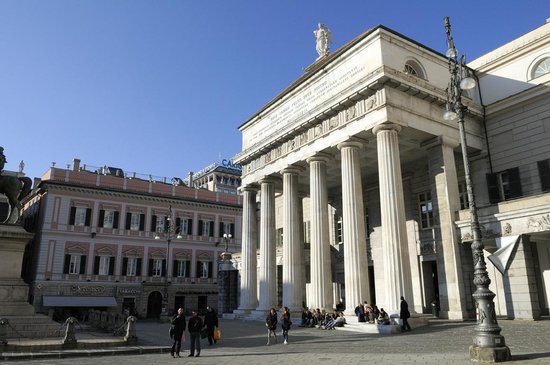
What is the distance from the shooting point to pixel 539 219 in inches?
731

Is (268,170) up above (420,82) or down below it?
below

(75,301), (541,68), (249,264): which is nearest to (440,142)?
(541,68)

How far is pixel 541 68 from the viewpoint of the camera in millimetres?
24062

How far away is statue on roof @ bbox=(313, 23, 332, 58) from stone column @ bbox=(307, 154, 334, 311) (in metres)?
9.42

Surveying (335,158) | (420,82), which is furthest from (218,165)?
(420,82)

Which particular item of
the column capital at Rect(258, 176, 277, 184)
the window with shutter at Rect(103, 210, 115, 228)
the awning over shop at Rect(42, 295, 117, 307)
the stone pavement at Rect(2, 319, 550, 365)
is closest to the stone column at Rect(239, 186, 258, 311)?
the column capital at Rect(258, 176, 277, 184)

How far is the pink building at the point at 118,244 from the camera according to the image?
4122 cm

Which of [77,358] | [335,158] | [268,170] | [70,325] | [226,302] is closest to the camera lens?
[77,358]

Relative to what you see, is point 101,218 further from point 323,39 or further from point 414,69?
point 414,69

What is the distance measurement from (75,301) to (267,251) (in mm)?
21838

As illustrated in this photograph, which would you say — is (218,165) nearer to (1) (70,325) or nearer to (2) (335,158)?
(2) (335,158)

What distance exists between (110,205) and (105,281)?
7.63 metres

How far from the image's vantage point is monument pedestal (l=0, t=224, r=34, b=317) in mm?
16406

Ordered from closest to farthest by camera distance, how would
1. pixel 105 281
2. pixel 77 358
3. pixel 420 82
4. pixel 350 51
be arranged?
pixel 77 358 < pixel 420 82 < pixel 350 51 < pixel 105 281
